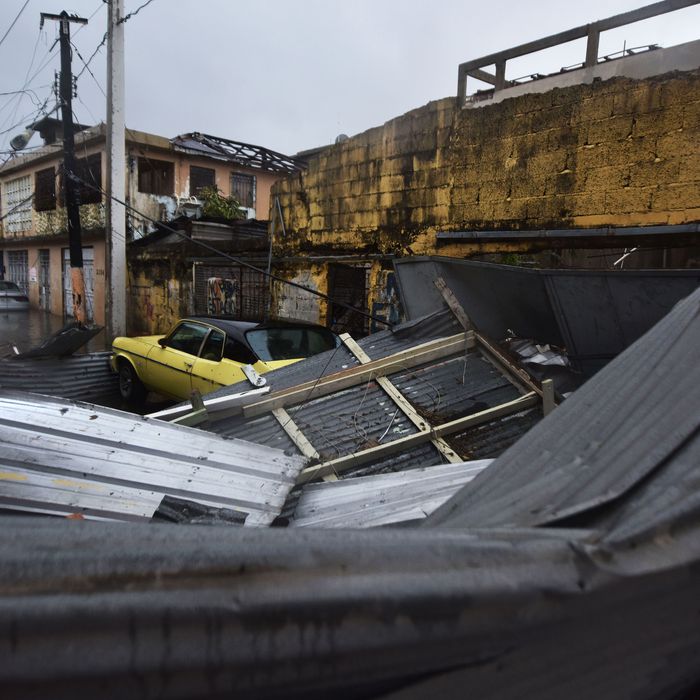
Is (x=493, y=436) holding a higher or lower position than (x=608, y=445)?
lower

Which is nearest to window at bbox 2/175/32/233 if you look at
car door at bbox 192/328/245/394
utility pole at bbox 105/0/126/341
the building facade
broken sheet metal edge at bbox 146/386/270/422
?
the building facade

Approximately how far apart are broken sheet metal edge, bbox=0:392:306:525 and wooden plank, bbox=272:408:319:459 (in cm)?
48

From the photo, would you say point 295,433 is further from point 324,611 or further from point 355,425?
point 324,611

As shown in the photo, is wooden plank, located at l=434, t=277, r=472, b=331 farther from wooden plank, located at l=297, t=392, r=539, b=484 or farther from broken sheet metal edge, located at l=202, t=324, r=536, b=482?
wooden plank, located at l=297, t=392, r=539, b=484

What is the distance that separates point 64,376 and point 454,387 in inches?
251

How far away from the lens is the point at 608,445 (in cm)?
113

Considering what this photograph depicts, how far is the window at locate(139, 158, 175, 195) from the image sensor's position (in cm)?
1753

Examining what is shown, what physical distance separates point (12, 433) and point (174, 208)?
53.7 feet

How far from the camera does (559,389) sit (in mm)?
3934

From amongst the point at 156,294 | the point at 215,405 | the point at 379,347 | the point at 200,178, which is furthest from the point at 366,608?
the point at 200,178

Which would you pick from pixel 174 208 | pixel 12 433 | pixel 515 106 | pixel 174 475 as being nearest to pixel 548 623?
pixel 174 475

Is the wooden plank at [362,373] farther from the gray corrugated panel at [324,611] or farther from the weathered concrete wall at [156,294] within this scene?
the weathered concrete wall at [156,294]

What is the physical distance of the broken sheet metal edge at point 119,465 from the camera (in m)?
2.18

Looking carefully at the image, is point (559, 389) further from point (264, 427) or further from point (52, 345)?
point (52, 345)
